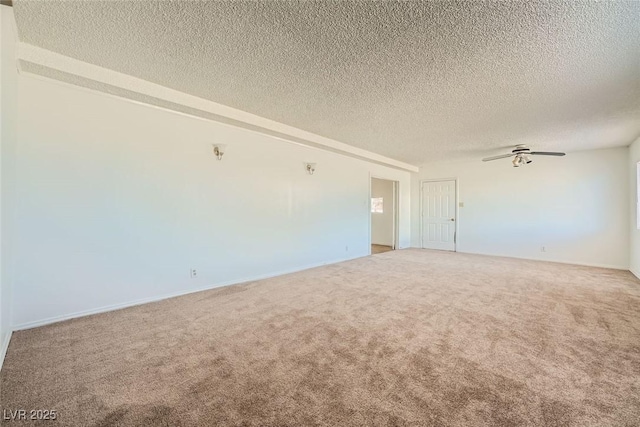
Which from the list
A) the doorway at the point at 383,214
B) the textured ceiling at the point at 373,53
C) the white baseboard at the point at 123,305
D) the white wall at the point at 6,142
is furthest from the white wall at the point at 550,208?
the white wall at the point at 6,142

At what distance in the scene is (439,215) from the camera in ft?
25.6

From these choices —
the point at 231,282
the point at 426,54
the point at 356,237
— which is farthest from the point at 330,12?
the point at 356,237

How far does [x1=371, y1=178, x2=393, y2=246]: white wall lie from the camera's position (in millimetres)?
8828

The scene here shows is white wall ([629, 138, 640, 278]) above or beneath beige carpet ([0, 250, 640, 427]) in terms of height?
above

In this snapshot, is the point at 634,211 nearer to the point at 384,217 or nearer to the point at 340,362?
the point at 384,217

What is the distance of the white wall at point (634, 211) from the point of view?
15.6 ft

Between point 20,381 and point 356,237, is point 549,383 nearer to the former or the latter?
point 20,381

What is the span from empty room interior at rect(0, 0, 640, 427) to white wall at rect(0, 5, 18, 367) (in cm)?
4

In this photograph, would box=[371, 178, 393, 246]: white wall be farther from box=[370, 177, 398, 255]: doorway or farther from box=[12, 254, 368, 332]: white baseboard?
box=[12, 254, 368, 332]: white baseboard

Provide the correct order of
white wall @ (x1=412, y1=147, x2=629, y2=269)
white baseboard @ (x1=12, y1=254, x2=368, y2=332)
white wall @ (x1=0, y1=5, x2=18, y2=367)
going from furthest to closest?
white wall @ (x1=412, y1=147, x2=629, y2=269)
white baseboard @ (x1=12, y1=254, x2=368, y2=332)
white wall @ (x1=0, y1=5, x2=18, y2=367)

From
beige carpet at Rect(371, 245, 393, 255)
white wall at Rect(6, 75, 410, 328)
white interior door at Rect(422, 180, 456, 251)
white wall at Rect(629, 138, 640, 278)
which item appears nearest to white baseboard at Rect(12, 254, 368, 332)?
white wall at Rect(6, 75, 410, 328)

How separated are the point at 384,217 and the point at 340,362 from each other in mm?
7376

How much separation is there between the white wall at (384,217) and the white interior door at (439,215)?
108 cm

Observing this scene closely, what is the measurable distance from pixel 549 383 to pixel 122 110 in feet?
15.0
